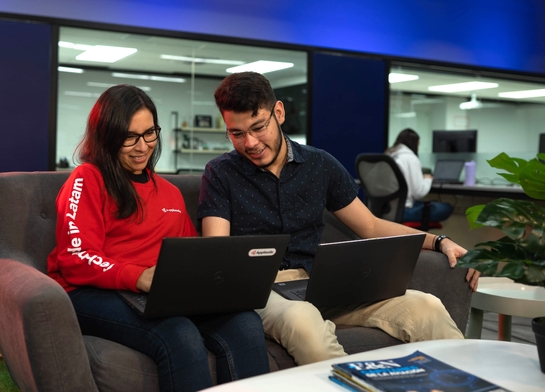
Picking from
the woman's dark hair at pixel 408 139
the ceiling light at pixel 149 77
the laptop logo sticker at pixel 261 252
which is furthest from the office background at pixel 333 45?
the laptop logo sticker at pixel 261 252

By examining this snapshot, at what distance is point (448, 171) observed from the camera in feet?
20.8

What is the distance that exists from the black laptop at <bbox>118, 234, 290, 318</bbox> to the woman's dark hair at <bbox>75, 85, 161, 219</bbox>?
0.33 metres

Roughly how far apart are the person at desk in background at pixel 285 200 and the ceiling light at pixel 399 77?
3976 mm

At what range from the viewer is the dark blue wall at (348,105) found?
18.5 feet

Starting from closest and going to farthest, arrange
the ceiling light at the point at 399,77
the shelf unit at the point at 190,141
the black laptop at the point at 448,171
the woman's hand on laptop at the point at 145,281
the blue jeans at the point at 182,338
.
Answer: the blue jeans at the point at 182,338
the woman's hand on laptop at the point at 145,281
the shelf unit at the point at 190,141
the ceiling light at the point at 399,77
the black laptop at the point at 448,171

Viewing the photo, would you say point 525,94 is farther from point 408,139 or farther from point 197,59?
point 197,59

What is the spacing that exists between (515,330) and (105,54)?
11.8 ft

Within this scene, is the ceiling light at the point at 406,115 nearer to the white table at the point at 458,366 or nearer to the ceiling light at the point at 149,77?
the ceiling light at the point at 149,77

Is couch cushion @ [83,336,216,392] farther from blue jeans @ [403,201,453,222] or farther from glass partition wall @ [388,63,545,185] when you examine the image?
glass partition wall @ [388,63,545,185]

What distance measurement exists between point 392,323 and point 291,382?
726 millimetres

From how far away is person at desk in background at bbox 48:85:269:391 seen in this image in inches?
62.9

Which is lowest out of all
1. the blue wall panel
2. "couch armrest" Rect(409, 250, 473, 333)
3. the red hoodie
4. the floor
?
the floor

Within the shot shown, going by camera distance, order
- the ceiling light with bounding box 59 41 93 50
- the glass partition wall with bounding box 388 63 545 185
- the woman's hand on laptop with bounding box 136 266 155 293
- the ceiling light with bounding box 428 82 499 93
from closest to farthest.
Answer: the woman's hand on laptop with bounding box 136 266 155 293 → the ceiling light with bounding box 59 41 93 50 → the glass partition wall with bounding box 388 63 545 185 → the ceiling light with bounding box 428 82 499 93

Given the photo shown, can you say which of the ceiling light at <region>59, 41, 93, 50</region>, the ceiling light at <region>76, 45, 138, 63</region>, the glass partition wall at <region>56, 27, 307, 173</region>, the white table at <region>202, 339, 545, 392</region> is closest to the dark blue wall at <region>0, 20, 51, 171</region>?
the ceiling light at <region>59, 41, 93, 50</region>
